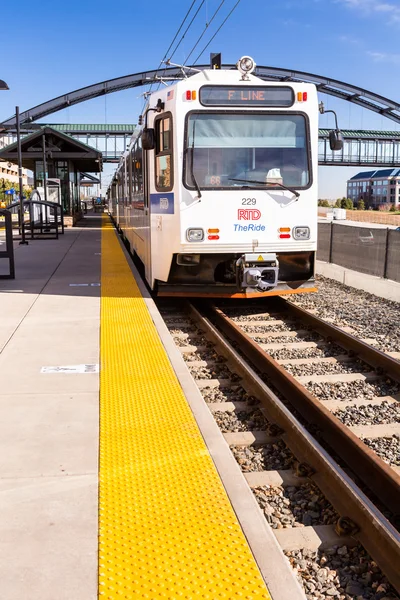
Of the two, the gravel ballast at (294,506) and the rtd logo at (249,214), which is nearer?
the gravel ballast at (294,506)

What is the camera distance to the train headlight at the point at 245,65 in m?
8.77

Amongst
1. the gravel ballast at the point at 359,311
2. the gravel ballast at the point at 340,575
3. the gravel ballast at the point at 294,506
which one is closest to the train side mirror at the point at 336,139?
the gravel ballast at the point at 359,311

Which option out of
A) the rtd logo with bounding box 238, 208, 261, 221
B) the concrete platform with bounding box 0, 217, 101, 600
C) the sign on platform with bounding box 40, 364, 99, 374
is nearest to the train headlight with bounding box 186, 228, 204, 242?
the rtd logo with bounding box 238, 208, 261, 221

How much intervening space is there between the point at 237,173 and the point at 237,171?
3 cm

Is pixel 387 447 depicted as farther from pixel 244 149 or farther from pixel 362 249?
pixel 362 249

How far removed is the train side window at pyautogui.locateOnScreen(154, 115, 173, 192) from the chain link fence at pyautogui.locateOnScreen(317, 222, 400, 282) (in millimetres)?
5151

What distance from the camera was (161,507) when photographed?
10.6 ft

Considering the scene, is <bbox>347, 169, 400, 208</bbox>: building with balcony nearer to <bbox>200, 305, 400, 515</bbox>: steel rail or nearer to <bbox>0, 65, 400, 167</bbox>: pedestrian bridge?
<bbox>0, 65, 400, 167</bbox>: pedestrian bridge

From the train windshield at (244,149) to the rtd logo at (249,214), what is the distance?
35 centimetres

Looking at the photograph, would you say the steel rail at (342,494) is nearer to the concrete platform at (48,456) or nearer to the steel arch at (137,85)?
the concrete platform at (48,456)

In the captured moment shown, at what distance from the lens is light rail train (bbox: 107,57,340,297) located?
866cm

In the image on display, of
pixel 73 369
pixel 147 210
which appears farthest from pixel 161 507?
pixel 147 210

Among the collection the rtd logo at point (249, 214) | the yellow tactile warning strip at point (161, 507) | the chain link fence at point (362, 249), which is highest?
the rtd logo at point (249, 214)

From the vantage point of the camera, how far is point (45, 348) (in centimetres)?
664
